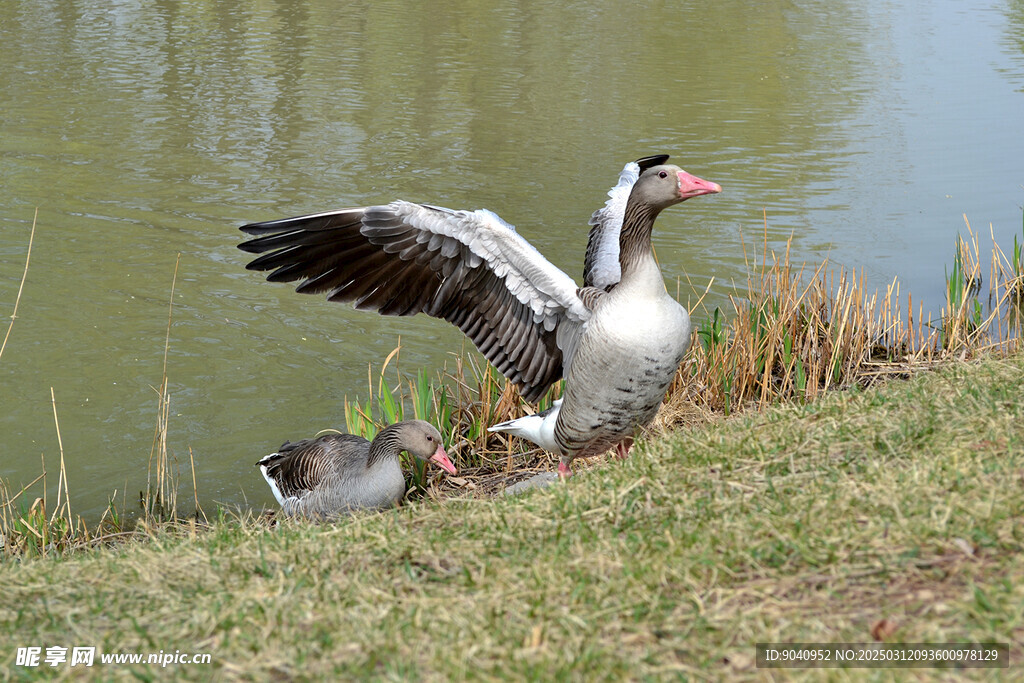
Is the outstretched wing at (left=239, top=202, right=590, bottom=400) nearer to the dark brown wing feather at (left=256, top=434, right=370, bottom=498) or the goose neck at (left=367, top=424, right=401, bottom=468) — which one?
the goose neck at (left=367, top=424, right=401, bottom=468)

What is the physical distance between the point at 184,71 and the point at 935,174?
476 inches

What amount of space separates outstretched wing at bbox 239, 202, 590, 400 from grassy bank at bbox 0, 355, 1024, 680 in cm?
153

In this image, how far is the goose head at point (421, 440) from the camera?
589 centimetres

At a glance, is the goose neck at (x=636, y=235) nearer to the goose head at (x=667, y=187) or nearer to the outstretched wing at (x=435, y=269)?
the goose head at (x=667, y=187)

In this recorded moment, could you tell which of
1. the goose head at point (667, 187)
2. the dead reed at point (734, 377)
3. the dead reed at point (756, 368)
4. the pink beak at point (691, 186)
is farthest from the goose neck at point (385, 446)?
the pink beak at point (691, 186)

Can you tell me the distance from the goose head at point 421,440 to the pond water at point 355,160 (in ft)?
5.30

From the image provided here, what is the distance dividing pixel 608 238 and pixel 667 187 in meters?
1.25

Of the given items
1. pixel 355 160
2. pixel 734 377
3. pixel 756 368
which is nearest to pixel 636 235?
pixel 734 377

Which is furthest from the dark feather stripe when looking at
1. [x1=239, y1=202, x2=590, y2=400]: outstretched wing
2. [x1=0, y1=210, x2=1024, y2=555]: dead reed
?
[x1=0, y1=210, x2=1024, y2=555]: dead reed

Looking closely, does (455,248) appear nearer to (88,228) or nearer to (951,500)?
(951,500)

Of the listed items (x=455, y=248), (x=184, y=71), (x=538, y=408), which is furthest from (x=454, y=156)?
Answer: (x=455, y=248)

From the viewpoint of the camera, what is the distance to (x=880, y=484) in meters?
3.52

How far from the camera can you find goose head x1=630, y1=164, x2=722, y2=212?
17.2 ft

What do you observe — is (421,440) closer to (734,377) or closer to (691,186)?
(691,186)
